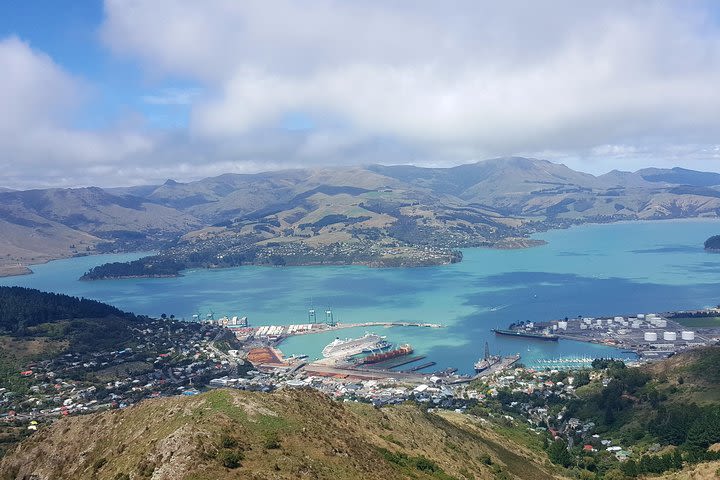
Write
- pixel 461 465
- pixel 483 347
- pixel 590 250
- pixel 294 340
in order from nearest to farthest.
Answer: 1. pixel 461 465
2. pixel 483 347
3. pixel 294 340
4. pixel 590 250

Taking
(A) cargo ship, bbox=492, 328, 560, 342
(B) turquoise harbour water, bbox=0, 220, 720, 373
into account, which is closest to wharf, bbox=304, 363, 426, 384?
(B) turquoise harbour water, bbox=0, 220, 720, 373

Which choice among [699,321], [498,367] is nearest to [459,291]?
[699,321]

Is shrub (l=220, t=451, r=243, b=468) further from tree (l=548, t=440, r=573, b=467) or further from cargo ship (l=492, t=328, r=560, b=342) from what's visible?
cargo ship (l=492, t=328, r=560, b=342)

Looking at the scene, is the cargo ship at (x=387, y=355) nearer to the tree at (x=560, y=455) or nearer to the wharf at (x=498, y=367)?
the wharf at (x=498, y=367)

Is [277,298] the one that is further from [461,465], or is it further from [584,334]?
[461,465]

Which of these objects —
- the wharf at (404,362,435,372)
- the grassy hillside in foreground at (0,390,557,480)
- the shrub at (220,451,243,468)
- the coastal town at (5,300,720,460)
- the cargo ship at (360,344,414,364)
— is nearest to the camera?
the shrub at (220,451,243,468)

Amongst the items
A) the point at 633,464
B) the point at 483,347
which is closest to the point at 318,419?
the point at 633,464

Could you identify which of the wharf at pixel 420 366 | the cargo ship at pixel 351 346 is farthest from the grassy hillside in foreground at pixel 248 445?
the cargo ship at pixel 351 346
